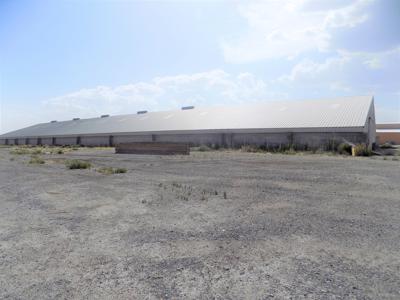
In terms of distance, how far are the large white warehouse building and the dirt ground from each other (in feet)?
62.7

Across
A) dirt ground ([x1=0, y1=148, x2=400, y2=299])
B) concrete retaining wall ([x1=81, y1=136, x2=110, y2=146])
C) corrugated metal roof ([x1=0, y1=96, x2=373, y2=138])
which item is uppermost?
corrugated metal roof ([x1=0, y1=96, x2=373, y2=138])

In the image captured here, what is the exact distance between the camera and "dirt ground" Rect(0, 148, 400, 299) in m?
3.54

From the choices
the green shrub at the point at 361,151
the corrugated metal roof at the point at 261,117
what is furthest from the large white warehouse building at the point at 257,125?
the green shrub at the point at 361,151

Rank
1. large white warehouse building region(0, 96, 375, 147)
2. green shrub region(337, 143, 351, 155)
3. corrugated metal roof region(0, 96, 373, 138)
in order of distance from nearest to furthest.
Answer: green shrub region(337, 143, 351, 155)
large white warehouse building region(0, 96, 375, 147)
corrugated metal roof region(0, 96, 373, 138)

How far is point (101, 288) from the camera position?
3568 millimetres

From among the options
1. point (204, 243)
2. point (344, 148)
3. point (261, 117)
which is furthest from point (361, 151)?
point (204, 243)

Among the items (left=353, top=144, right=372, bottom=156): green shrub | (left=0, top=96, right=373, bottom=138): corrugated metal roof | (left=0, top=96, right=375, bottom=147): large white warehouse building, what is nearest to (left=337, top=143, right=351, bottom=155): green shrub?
(left=353, top=144, right=372, bottom=156): green shrub

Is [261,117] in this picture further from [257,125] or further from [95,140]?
[95,140]

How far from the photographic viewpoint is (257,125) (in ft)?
105

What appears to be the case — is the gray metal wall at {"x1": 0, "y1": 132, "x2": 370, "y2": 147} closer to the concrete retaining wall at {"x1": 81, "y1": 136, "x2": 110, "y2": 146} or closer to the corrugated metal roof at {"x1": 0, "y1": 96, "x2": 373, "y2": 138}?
the concrete retaining wall at {"x1": 81, "y1": 136, "x2": 110, "y2": 146}

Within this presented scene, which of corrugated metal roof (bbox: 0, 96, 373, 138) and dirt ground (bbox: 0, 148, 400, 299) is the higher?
corrugated metal roof (bbox: 0, 96, 373, 138)

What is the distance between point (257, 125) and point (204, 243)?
27994 mm

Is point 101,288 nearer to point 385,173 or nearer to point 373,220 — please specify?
point 373,220

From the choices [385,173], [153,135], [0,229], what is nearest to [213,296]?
[0,229]
